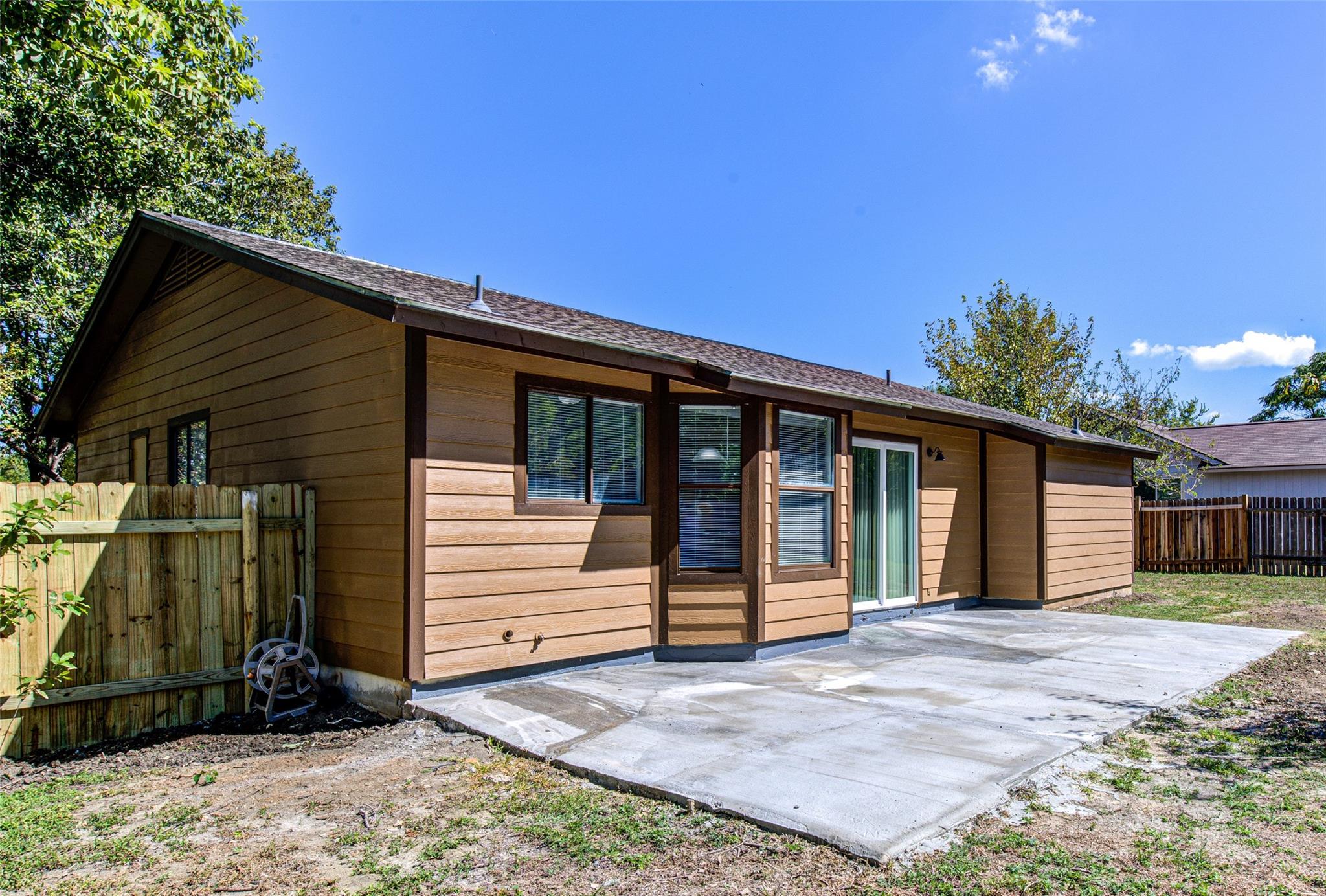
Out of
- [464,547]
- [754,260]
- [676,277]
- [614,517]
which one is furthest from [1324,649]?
[676,277]

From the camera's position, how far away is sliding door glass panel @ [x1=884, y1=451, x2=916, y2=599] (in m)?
9.88

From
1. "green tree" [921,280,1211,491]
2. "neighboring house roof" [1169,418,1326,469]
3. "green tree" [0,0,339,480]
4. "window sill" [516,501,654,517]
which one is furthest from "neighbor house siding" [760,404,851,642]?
"neighboring house roof" [1169,418,1326,469]

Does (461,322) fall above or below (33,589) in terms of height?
above

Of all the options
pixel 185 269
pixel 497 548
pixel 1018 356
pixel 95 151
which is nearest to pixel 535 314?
pixel 497 548

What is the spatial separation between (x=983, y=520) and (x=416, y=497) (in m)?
8.60

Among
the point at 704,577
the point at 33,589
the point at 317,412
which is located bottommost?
the point at 704,577

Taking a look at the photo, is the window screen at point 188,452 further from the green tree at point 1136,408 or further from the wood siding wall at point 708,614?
the green tree at point 1136,408

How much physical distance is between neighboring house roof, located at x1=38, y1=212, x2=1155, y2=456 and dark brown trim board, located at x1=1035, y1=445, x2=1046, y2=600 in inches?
11.6

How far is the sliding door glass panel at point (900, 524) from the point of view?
9.88 meters

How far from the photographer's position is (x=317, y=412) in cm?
650

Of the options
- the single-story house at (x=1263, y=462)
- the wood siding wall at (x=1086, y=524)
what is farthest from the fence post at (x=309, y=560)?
the single-story house at (x=1263, y=462)

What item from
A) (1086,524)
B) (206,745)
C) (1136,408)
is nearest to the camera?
(206,745)

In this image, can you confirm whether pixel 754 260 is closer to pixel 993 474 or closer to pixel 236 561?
pixel 993 474

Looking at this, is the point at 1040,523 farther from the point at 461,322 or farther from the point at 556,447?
the point at 461,322
